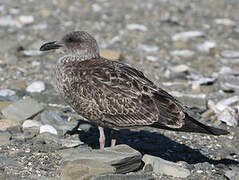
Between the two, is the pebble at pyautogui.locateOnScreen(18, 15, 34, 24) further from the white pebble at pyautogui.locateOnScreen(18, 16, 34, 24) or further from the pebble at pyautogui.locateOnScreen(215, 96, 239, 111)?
the pebble at pyautogui.locateOnScreen(215, 96, 239, 111)

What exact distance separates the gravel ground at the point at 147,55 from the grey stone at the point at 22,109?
0.42 ft

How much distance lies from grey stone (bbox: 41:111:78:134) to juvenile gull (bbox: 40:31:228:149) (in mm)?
877

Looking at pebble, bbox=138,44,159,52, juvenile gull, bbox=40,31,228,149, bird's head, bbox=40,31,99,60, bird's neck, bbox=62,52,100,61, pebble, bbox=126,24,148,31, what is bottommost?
pebble, bbox=138,44,159,52

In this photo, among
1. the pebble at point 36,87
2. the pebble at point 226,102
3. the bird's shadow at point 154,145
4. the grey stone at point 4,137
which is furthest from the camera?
the pebble at point 36,87

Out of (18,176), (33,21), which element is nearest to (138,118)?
(18,176)

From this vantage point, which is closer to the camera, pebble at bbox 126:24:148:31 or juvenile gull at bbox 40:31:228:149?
juvenile gull at bbox 40:31:228:149

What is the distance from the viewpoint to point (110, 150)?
558cm

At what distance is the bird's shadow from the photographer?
21.0ft

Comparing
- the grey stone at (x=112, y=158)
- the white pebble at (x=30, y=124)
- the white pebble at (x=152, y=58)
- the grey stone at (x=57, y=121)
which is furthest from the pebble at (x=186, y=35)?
the grey stone at (x=112, y=158)

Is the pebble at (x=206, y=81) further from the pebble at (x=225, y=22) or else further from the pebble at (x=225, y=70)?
the pebble at (x=225, y=22)

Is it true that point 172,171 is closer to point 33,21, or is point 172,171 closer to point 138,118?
point 138,118

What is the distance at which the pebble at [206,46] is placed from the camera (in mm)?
11031

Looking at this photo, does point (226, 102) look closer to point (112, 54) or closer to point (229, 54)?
point (112, 54)

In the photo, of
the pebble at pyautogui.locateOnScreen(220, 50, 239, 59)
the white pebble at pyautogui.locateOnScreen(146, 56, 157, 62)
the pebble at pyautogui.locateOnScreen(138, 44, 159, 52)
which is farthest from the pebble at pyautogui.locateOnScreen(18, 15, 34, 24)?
the pebble at pyautogui.locateOnScreen(220, 50, 239, 59)
